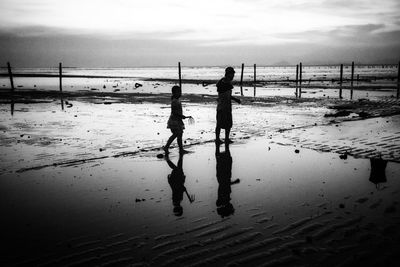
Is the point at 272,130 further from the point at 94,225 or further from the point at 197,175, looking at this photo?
the point at 94,225

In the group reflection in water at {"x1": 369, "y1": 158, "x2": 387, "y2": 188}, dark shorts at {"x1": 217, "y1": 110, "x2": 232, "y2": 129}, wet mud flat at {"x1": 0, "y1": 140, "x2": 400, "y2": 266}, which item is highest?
dark shorts at {"x1": 217, "y1": 110, "x2": 232, "y2": 129}

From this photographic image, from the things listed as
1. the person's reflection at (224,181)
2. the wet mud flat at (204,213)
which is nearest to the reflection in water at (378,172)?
the wet mud flat at (204,213)

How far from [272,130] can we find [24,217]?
947cm

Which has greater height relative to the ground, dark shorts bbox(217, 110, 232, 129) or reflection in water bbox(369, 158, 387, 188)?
dark shorts bbox(217, 110, 232, 129)

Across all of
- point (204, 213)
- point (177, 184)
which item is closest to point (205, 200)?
point (204, 213)

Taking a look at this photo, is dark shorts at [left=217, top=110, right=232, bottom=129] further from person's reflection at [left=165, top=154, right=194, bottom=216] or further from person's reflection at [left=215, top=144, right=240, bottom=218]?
person's reflection at [left=165, top=154, right=194, bottom=216]

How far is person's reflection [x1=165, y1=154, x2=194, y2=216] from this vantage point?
222 inches

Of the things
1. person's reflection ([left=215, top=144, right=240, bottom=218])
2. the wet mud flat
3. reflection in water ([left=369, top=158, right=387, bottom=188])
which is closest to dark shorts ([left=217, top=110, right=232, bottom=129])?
person's reflection ([left=215, top=144, right=240, bottom=218])

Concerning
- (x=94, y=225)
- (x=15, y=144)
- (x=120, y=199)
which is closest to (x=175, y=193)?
(x=120, y=199)

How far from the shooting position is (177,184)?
6848 mm

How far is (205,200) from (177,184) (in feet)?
3.58

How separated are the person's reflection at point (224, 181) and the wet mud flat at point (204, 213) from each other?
21mm

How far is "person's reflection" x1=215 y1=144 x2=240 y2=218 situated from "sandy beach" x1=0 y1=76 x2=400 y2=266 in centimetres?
3

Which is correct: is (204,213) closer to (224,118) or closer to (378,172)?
(378,172)
